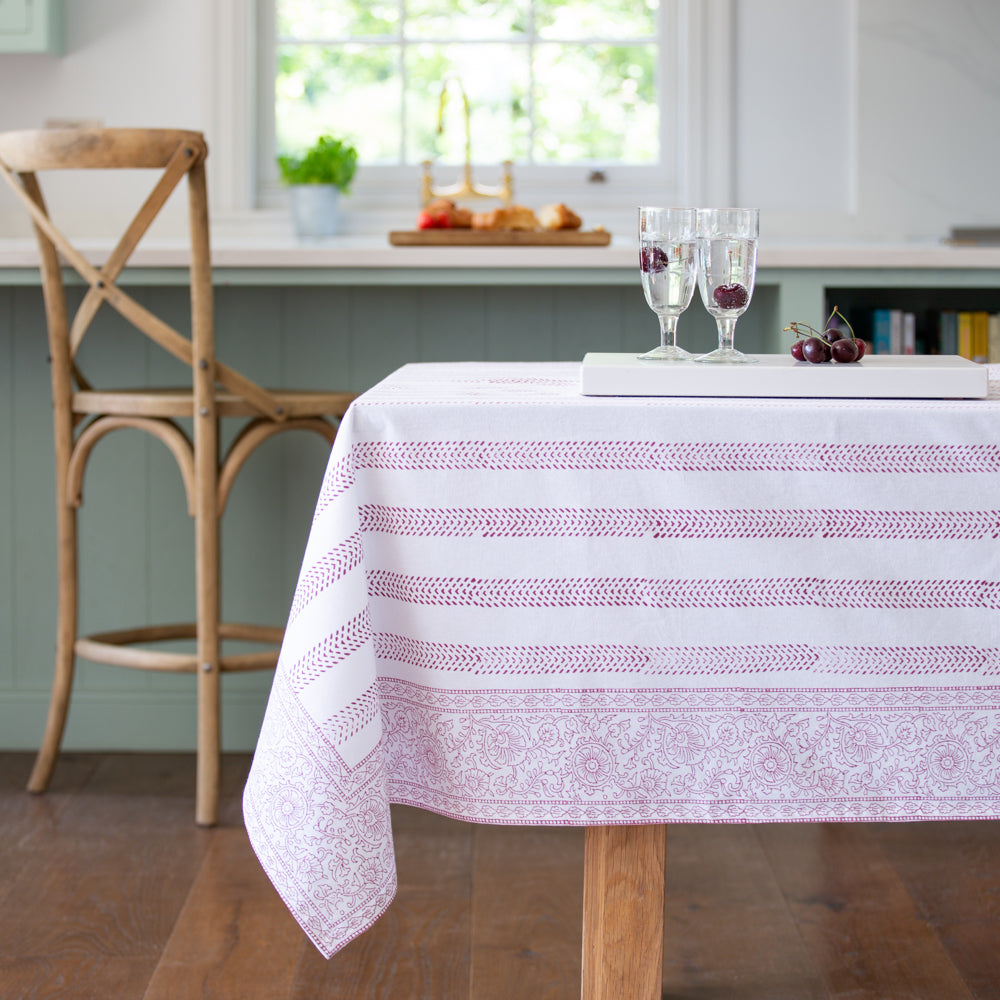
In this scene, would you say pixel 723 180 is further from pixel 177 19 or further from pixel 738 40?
pixel 177 19

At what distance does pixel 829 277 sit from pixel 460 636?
1422 millimetres

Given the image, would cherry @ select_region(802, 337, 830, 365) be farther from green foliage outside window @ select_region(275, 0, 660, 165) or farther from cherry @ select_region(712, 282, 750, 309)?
green foliage outside window @ select_region(275, 0, 660, 165)

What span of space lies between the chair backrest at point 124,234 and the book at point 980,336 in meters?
1.33

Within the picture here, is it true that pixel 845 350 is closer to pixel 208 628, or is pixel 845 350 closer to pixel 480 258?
pixel 480 258

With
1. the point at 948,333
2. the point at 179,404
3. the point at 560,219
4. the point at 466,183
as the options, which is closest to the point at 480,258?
the point at 560,219

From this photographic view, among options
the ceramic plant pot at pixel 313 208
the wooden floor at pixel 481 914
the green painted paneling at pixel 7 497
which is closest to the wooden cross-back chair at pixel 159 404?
the wooden floor at pixel 481 914

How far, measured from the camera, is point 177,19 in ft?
9.59

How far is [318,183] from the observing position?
112 inches

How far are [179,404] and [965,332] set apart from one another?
1478mm

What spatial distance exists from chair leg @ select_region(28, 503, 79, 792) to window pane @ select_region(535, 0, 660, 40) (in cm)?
176

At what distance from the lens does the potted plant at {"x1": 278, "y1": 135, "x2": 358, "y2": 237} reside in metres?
2.84

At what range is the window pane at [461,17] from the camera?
3.09 metres

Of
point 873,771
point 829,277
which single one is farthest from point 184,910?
point 829,277

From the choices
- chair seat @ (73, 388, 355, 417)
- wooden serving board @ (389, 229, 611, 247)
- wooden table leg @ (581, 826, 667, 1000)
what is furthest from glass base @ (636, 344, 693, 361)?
wooden serving board @ (389, 229, 611, 247)
